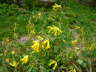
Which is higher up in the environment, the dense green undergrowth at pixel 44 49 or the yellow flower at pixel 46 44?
the yellow flower at pixel 46 44

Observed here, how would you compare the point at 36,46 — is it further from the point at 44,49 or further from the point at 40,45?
the point at 44,49

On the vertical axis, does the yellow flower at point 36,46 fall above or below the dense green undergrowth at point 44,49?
above

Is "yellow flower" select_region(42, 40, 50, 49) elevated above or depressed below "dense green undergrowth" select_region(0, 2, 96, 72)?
above

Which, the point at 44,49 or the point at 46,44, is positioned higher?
the point at 46,44

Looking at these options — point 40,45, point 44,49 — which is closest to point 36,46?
point 40,45

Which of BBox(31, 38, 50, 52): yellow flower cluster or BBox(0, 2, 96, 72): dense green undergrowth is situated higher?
BBox(31, 38, 50, 52): yellow flower cluster

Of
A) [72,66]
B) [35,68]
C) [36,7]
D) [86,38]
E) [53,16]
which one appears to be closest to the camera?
[35,68]

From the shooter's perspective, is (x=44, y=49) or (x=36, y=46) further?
(x=44, y=49)

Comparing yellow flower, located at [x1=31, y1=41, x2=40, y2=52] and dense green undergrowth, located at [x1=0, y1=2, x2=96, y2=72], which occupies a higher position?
yellow flower, located at [x1=31, y1=41, x2=40, y2=52]

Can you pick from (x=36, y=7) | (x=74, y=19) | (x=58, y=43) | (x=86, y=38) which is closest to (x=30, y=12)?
(x=36, y=7)

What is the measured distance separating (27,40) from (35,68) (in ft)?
5.47

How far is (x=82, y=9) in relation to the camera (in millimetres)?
9078

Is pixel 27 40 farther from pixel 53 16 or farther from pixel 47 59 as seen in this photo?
pixel 53 16

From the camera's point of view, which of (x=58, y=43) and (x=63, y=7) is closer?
(x=58, y=43)
